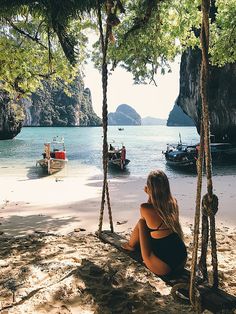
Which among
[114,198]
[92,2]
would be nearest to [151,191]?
[92,2]

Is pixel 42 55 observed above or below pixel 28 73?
above

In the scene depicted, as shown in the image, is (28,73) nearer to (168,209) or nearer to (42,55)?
(42,55)

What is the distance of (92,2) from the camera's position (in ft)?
23.7

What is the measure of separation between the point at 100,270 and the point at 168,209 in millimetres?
1744

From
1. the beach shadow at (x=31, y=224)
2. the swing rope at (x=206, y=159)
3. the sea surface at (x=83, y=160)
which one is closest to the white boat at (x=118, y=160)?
the sea surface at (x=83, y=160)

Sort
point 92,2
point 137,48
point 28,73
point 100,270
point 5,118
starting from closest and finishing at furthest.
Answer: point 100,270 < point 92,2 < point 28,73 < point 137,48 < point 5,118

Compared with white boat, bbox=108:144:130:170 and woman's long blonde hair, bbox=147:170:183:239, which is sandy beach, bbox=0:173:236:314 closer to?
woman's long blonde hair, bbox=147:170:183:239

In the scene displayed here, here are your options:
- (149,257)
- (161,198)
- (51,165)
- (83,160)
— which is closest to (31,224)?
(149,257)

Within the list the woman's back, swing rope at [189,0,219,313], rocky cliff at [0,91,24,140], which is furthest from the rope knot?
rocky cliff at [0,91,24,140]

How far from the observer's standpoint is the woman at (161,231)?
11.7ft

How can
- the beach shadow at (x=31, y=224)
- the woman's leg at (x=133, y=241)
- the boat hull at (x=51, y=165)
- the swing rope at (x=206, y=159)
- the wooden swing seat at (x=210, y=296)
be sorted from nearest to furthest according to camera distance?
the swing rope at (x=206, y=159)
the wooden swing seat at (x=210, y=296)
the woman's leg at (x=133, y=241)
the beach shadow at (x=31, y=224)
the boat hull at (x=51, y=165)

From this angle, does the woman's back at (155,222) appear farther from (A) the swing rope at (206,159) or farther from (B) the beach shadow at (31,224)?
(B) the beach shadow at (31,224)

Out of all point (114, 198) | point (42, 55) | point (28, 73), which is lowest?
point (114, 198)

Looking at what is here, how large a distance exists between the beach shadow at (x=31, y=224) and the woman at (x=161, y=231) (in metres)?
4.34
